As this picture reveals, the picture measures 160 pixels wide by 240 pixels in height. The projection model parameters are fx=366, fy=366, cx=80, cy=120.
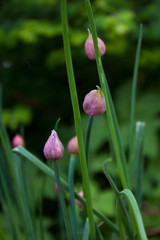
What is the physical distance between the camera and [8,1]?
181 cm

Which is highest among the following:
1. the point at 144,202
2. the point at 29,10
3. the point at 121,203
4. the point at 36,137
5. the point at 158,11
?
the point at 29,10

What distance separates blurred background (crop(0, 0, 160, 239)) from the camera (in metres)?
1.70

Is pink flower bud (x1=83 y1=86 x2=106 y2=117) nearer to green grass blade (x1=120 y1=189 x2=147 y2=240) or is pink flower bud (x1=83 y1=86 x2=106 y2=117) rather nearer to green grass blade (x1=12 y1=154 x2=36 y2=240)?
green grass blade (x1=120 y1=189 x2=147 y2=240)

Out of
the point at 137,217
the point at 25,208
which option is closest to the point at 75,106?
the point at 137,217

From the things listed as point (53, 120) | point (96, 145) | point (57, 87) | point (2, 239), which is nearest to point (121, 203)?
point (2, 239)

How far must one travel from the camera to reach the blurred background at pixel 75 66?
66.9 inches

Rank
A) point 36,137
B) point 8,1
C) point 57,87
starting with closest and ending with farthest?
1. point 8,1
2. point 36,137
3. point 57,87

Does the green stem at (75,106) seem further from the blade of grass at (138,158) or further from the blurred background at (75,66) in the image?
the blurred background at (75,66)

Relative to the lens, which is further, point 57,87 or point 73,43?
point 57,87

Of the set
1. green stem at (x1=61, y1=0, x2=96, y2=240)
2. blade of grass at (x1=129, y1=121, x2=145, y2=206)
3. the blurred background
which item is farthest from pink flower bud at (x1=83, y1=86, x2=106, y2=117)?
the blurred background

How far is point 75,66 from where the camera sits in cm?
199

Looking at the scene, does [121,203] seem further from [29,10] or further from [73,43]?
[29,10]

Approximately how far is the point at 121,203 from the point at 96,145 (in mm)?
1253

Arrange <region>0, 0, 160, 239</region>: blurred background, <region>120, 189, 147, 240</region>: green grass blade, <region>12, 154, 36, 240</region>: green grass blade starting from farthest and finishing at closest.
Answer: <region>0, 0, 160, 239</region>: blurred background, <region>12, 154, 36, 240</region>: green grass blade, <region>120, 189, 147, 240</region>: green grass blade
